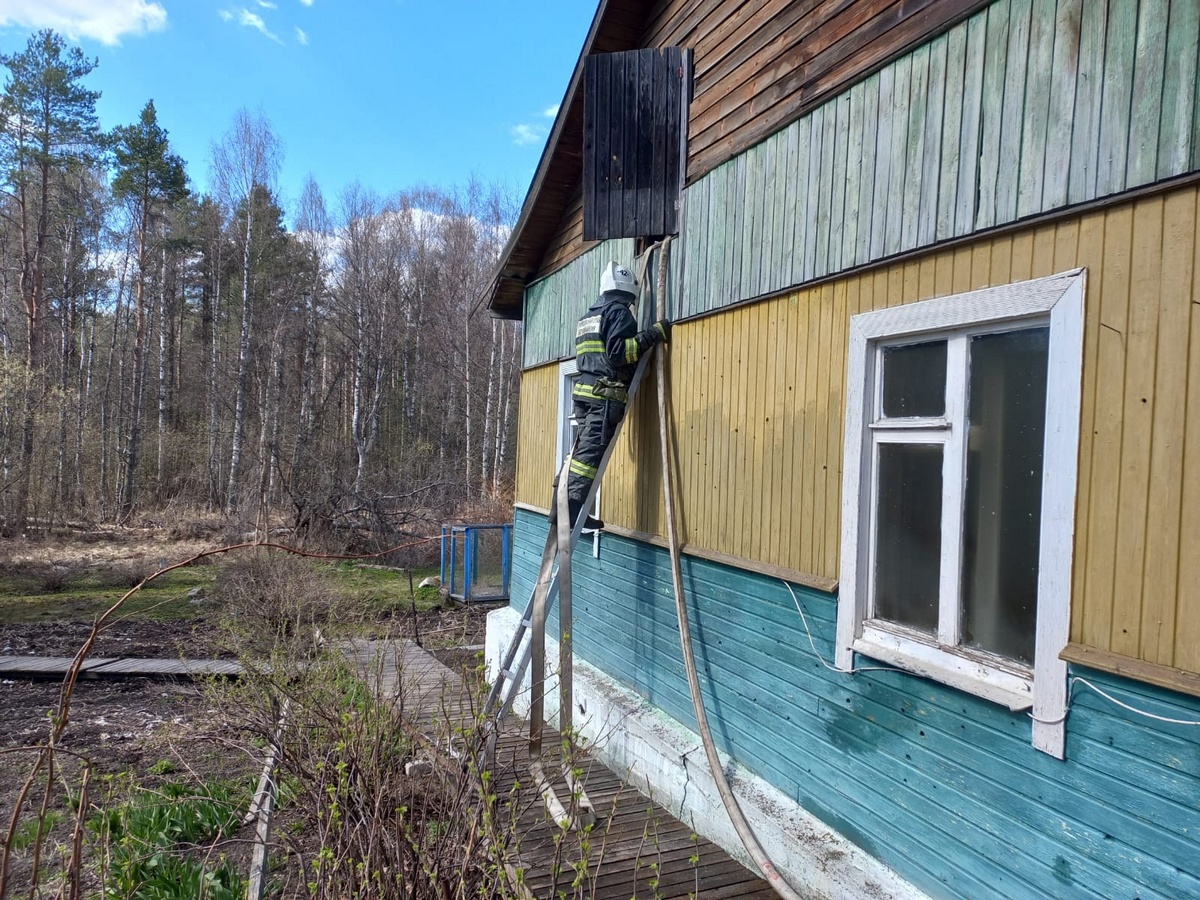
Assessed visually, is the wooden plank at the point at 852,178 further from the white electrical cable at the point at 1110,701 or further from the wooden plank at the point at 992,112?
the white electrical cable at the point at 1110,701

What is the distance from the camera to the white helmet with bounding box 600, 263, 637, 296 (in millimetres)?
5908

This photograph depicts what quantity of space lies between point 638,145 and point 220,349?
1080 inches

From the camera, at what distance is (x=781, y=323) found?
14.9 ft

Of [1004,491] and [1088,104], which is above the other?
[1088,104]

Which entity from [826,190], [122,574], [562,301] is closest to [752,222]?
[826,190]

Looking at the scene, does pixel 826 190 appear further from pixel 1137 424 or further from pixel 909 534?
pixel 1137 424

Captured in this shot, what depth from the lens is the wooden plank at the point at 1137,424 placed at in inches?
100

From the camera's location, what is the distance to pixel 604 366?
18.8ft

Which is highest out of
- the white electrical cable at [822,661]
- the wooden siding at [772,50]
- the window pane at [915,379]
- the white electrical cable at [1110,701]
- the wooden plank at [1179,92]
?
the wooden siding at [772,50]

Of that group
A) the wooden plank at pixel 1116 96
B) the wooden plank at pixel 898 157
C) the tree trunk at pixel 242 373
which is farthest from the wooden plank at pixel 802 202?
the tree trunk at pixel 242 373

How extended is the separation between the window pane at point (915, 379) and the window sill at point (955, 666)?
41.9 inches

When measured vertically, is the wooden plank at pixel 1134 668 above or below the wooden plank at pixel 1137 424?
below

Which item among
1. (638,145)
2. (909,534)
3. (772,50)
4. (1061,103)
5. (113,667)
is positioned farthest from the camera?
(113,667)

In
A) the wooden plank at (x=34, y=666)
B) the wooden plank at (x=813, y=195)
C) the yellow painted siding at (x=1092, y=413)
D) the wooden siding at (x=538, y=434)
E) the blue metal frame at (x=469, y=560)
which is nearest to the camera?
the yellow painted siding at (x=1092, y=413)
